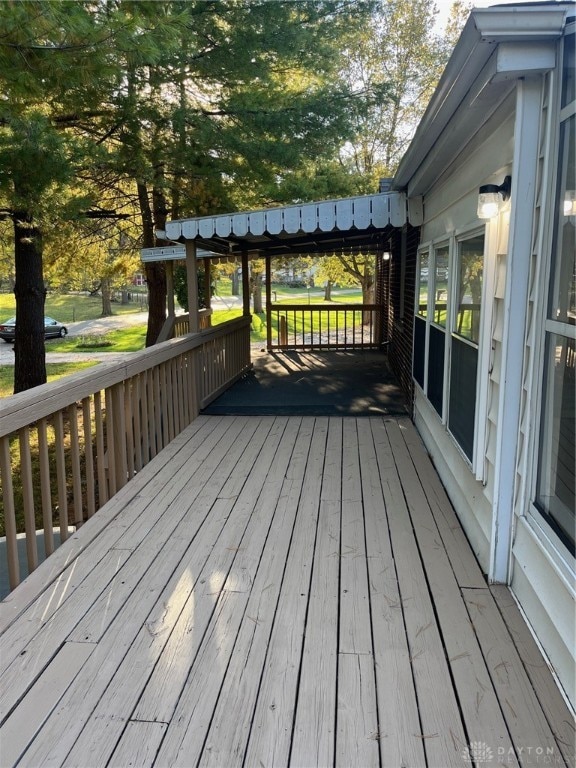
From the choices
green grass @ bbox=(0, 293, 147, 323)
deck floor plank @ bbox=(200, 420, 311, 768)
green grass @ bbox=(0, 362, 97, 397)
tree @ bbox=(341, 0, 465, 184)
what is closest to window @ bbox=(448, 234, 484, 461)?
deck floor plank @ bbox=(200, 420, 311, 768)

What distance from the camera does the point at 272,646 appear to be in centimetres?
214

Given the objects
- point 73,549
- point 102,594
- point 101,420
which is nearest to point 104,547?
point 73,549

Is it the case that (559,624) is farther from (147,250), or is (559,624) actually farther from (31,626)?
(147,250)

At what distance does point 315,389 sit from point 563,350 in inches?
206

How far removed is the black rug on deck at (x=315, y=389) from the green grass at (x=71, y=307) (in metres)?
23.8

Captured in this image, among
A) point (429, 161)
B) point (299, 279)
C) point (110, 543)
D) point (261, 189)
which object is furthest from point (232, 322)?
point (299, 279)

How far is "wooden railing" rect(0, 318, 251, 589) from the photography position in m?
2.53

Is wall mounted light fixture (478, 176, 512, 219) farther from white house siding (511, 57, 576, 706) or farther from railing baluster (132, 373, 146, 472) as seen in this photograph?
railing baluster (132, 373, 146, 472)

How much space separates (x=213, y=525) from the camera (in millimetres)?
3258

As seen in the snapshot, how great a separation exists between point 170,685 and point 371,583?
1048mm

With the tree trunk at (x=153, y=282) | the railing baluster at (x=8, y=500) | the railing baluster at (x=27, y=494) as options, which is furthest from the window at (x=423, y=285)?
the tree trunk at (x=153, y=282)

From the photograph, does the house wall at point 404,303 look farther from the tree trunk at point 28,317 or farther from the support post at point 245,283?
the tree trunk at point 28,317

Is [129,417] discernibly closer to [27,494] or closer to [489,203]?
[27,494]

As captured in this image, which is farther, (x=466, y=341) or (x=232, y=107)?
(x=232, y=107)
